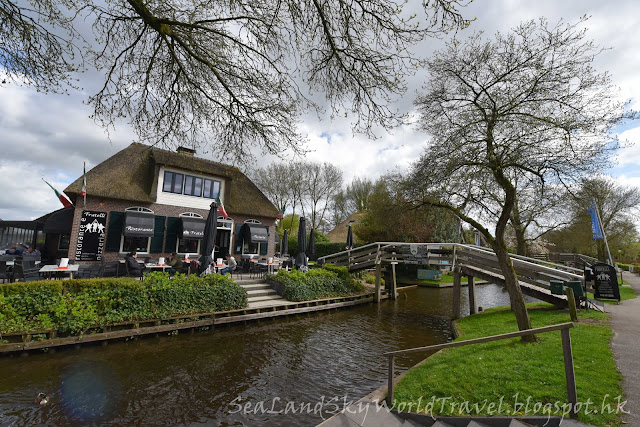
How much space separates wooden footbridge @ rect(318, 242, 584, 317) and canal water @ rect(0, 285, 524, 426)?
132 inches

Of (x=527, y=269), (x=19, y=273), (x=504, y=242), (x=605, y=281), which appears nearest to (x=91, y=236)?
(x=19, y=273)

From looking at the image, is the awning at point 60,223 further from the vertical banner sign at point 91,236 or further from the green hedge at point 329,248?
the green hedge at point 329,248

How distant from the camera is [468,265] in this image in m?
11.9

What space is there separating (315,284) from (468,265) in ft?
21.6

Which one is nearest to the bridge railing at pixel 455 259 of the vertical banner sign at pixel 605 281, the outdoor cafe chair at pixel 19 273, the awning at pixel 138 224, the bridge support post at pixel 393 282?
the vertical banner sign at pixel 605 281

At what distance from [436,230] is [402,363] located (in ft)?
59.9

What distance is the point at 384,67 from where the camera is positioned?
4.33 meters

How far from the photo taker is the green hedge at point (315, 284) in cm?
1197

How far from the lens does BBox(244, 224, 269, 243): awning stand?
18.6m

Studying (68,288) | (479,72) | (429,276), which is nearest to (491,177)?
(479,72)

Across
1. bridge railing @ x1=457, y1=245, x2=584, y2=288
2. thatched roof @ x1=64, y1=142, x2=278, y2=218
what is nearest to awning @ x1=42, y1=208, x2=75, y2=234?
thatched roof @ x1=64, y1=142, x2=278, y2=218

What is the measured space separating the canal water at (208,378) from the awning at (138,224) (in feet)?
28.0

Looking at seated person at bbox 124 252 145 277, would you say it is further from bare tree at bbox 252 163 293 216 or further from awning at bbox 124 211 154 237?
bare tree at bbox 252 163 293 216

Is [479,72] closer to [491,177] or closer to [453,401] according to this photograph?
[491,177]
